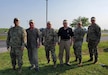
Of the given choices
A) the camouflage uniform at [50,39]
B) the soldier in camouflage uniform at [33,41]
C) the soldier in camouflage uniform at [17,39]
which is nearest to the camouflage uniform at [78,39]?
the camouflage uniform at [50,39]

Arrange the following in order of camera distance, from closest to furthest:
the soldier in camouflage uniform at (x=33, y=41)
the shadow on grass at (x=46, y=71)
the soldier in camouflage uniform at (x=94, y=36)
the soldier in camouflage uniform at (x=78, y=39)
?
1. the shadow on grass at (x=46, y=71)
2. the soldier in camouflage uniform at (x=33, y=41)
3. the soldier in camouflage uniform at (x=78, y=39)
4. the soldier in camouflage uniform at (x=94, y=36)

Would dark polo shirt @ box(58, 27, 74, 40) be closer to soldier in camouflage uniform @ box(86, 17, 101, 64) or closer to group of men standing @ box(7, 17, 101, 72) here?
group of men standing @ box(7, 17, 101, 72)

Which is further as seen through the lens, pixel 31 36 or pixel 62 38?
pixel 62 38

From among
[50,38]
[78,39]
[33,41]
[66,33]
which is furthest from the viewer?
[78,39]

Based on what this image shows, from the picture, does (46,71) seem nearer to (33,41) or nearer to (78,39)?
(33,41)

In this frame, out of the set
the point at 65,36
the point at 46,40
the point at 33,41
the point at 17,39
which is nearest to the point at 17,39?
the point at 17,39

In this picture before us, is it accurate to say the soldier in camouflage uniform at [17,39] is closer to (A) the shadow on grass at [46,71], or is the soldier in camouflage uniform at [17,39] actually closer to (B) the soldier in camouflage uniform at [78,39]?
(A) the shadow on grass at [46,71]

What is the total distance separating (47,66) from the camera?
13031mm

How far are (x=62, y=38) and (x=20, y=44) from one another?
2.35 meters

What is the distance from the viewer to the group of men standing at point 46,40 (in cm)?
1135

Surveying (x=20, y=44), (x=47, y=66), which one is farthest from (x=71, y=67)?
(x=20, y=44)

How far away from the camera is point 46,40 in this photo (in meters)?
12.7

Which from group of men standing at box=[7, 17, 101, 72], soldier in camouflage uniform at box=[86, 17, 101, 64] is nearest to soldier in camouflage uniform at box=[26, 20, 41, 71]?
group of men standing at box=[7, 17, 101, 72]

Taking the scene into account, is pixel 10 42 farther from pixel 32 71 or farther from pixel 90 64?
pixel 90 64
